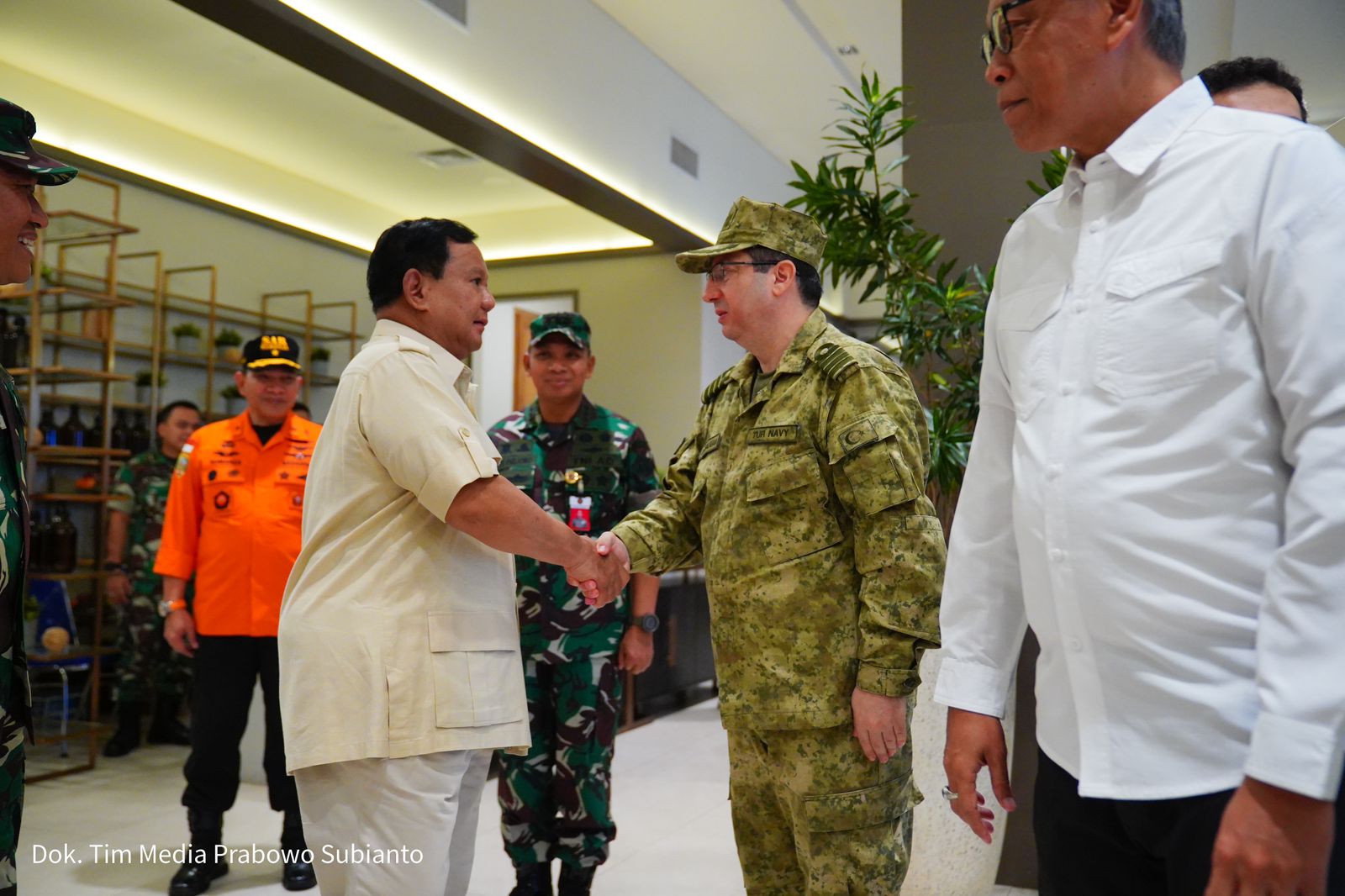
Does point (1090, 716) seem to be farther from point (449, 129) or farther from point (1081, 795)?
point (449, 129)

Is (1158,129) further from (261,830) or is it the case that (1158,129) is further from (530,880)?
(261,830)

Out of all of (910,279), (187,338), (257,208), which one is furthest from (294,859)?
(257,208)

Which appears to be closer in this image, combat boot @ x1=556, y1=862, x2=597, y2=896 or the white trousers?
the white trousers

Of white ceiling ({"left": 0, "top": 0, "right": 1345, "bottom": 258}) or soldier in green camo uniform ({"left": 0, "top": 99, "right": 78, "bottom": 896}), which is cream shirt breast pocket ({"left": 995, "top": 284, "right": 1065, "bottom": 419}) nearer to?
soldier in green camo uniform ({"left": 0, "top": 99, "right": 78, "bottom": 896})

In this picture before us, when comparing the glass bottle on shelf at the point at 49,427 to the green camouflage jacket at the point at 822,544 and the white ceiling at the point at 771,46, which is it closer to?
the white ceiling at the point at 771,46

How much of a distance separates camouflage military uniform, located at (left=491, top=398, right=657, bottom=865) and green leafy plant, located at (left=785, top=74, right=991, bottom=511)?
1.02 metres

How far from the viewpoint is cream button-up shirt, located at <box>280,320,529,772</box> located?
1.78 meters

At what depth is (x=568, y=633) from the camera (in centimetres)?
306

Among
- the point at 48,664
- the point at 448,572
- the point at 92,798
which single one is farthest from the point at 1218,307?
the point at 48,664

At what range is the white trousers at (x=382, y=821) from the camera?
1.76m

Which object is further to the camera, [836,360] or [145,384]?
[145,384]

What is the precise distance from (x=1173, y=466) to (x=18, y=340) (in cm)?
632

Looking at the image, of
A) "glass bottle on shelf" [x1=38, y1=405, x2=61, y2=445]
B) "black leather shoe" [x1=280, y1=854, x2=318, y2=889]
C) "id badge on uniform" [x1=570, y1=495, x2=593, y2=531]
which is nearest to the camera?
"id badge on uniform" [x1=570, y1=495, x2=593, y2=531]

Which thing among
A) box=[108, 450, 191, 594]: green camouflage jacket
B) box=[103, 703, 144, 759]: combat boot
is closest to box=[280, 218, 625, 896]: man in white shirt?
box=[108, 450, 191, 594]: green camouflage jacket
